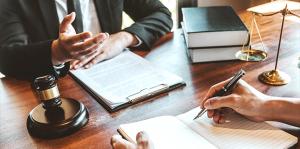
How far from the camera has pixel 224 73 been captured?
1024mm

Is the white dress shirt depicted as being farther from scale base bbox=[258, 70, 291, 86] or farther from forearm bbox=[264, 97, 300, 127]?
forearm bbox=[264, 97, 300, 127]

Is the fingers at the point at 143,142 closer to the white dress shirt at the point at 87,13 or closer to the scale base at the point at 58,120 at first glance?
the scale base at the point at 58,120

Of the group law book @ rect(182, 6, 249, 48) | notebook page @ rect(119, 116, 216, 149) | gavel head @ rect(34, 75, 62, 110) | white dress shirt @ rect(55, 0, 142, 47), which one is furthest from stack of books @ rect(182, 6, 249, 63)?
white dress shirt @ rect(55, 0, 142, 47)

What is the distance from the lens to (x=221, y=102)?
0.75 metres

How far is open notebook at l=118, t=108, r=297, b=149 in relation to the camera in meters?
0.67

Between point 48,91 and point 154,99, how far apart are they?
0.30 m

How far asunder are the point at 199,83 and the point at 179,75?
3.3 inches

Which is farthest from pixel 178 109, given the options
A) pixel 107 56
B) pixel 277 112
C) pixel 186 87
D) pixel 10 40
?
pixel 10 40

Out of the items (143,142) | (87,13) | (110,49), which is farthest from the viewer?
(87,13)

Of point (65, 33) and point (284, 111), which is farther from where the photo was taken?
point (65, 33)

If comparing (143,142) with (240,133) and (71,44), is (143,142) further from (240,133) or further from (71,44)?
(71,44)

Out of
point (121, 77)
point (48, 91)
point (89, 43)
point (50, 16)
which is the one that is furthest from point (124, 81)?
point (50, 16)

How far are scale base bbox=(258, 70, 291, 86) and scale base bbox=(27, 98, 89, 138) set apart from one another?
0.55 meters

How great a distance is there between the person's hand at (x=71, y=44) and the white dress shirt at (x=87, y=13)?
0.43m
